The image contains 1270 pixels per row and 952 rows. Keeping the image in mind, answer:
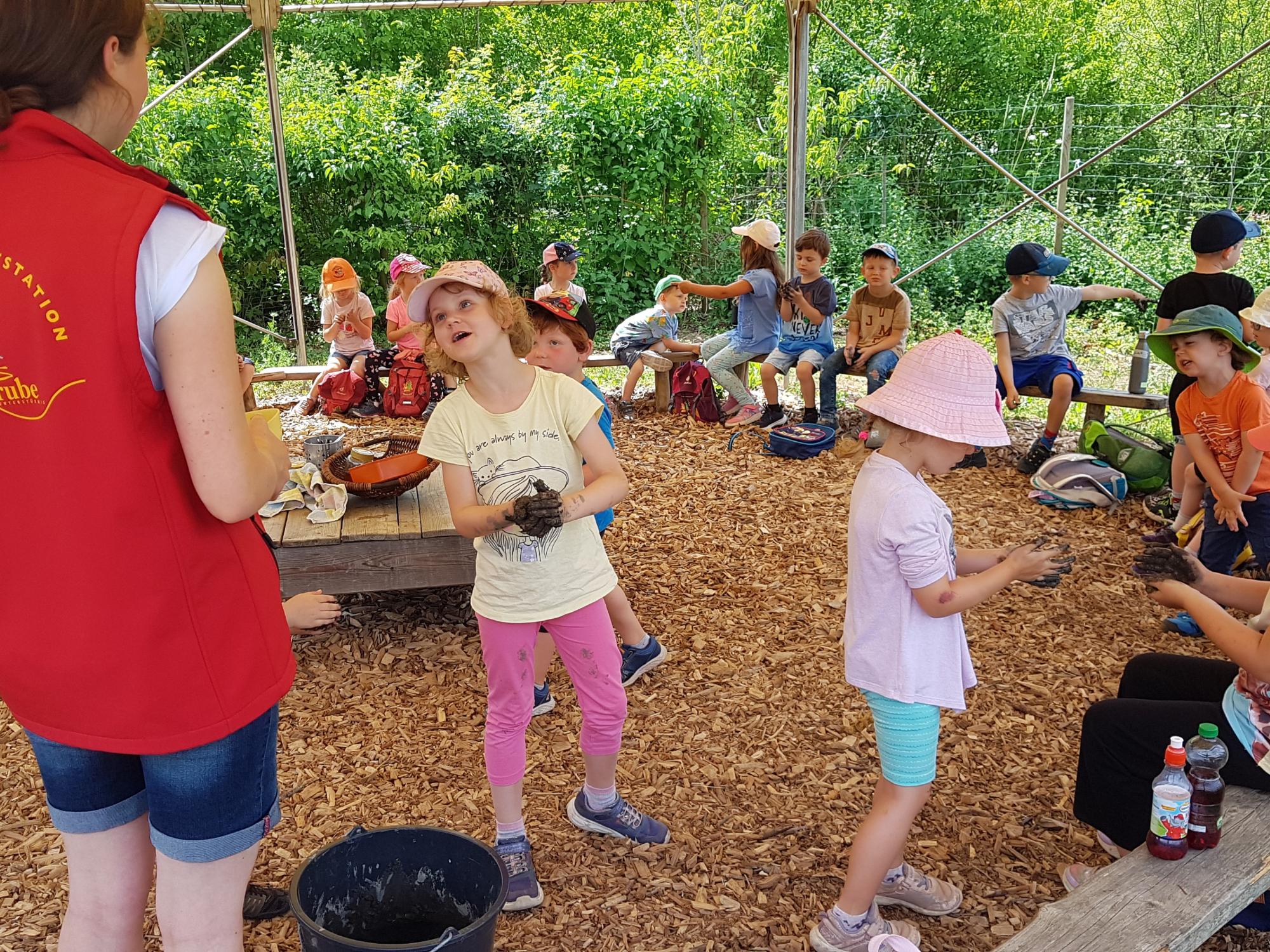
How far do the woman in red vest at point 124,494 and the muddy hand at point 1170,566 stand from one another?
191cm

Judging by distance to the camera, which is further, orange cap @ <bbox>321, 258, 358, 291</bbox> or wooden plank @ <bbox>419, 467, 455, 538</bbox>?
orange cap @ <bbox>321, 258, 358, 291</bbox>

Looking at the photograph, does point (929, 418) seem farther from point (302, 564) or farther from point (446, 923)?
point (302, 564)

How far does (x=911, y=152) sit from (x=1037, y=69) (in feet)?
12.9

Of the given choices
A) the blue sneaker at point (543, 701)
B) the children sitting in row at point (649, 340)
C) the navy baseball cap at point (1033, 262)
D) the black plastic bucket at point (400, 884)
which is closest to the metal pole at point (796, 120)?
the children sitting in row at point (649, 340)

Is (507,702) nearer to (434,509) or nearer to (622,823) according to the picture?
(622,823)

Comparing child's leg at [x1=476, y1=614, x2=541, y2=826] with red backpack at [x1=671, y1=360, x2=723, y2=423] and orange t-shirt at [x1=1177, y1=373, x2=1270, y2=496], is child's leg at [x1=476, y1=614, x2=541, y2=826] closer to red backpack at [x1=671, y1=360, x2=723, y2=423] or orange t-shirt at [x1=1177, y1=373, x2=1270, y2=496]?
orange t-shirt at [x1=1177, y1=373, x2=1270, y2=496]

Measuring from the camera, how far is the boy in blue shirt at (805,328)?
7.23 m

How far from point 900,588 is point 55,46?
1.82m

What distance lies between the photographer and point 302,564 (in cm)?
410

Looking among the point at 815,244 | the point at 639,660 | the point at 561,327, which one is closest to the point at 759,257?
the point at 815,244

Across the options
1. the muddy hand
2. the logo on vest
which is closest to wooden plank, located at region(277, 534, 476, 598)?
the muddy hand

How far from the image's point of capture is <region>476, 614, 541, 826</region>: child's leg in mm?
2654

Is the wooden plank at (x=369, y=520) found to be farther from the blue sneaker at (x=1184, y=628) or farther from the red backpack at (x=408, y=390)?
the red backpack at (x=408, y=390)

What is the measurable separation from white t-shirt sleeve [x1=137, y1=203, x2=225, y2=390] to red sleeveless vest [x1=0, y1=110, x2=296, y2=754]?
0.06 ft
